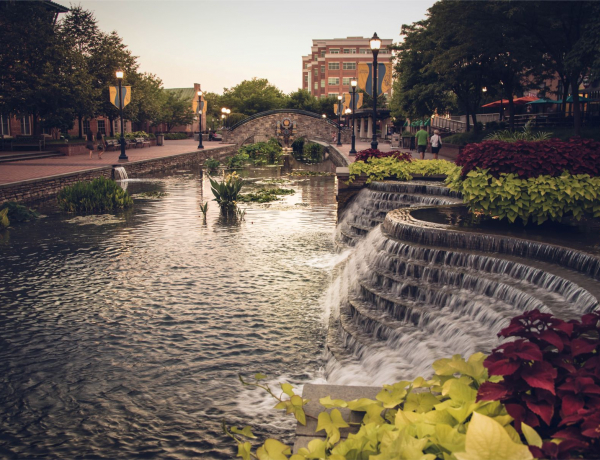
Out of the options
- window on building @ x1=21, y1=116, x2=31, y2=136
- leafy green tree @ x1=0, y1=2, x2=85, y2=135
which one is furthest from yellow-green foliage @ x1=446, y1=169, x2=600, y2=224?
window on building @ x1=21, y1=116, x2=31, y2=136

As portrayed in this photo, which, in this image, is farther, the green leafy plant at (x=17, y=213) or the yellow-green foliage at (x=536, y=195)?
the green leafy plant at (x=17, y=213)

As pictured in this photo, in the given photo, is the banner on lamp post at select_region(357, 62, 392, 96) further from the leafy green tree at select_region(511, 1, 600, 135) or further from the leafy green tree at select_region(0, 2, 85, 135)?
the leafy green tree at select_region(0, 2, 85, 135)

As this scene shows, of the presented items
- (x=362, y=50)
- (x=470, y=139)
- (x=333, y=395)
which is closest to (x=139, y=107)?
(x=470, y=139)

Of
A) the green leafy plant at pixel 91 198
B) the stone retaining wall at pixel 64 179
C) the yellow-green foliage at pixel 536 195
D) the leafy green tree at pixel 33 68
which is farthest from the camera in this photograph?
the leafy green tree at pixel 33 68

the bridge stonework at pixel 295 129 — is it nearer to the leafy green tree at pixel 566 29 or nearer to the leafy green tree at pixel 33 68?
the leafy green tree at pixel 33 68

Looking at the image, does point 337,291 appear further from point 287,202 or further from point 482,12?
point 482,12

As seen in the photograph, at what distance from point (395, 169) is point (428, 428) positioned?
13.7 metres

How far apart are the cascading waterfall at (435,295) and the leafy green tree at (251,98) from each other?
95.0 meters

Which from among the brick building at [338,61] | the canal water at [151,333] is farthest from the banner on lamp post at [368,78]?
the brick building at [338,61]

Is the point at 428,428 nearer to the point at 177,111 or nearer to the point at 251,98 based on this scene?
the point at 177,111

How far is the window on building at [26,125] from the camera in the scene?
4841 cm

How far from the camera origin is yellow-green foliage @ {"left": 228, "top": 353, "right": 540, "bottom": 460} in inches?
96.3

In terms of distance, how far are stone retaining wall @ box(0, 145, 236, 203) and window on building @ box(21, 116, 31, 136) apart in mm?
17451

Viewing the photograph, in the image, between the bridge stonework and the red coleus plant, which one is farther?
the bridge stonework
